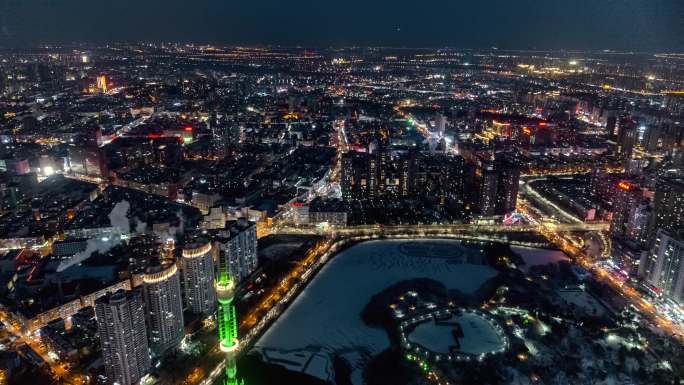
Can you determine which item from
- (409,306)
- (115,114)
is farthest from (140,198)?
(115,114)

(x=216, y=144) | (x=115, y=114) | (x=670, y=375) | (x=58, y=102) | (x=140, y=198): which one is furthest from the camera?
(x=58, y=102)

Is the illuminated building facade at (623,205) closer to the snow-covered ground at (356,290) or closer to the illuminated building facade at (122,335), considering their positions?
the snow-covered ground at (356,290)

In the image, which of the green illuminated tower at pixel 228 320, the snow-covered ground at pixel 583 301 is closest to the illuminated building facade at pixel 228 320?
the green illuminated tower at pixel 228 320

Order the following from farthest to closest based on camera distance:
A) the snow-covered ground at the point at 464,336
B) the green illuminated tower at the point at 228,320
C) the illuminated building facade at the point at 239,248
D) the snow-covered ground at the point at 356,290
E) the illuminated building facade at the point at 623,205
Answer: the illuminated building facade at the point at 623,205 → the illuminated building facade at the point at 239,248 → the snow-covered ground at the point at 356,290 → the snow-covered ground at the point at 464,336 → the green illuminated tower at the point at 228,320

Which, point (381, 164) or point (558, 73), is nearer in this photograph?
point (381, 164)

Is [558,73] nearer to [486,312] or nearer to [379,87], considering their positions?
[379,87]

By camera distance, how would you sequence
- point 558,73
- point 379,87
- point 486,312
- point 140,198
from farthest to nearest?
point 558,73 → point 379,87 → point 140,198 → point 486,312

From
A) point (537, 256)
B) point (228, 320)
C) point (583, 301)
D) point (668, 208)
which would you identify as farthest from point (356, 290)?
point (668, 208)
